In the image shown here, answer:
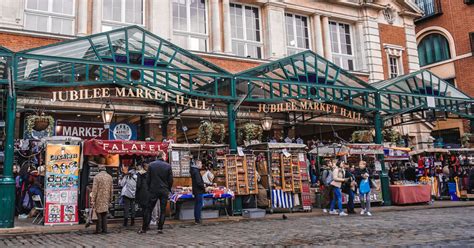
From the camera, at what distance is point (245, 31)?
64.4 feet

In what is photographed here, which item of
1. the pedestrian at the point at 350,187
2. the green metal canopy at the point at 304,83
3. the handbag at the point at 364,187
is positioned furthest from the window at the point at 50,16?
the handbag at the point at 364,187

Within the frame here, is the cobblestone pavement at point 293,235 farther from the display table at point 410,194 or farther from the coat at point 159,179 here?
the display table at point 410,194

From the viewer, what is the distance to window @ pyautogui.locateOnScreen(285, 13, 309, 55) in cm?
2061

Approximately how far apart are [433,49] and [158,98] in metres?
25.1

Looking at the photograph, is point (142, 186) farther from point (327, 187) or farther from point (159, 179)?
point (327, 187)

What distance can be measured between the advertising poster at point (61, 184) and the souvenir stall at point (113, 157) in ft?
1.21

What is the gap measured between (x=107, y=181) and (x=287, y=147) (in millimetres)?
6578

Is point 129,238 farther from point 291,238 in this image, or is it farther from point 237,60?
point 237,60

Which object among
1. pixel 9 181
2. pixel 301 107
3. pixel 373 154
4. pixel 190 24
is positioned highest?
pixel 190 24

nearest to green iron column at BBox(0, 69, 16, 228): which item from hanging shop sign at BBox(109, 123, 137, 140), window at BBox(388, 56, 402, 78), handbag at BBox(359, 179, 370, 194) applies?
hanging shop sign at BBox(109, 123, 137, 140)

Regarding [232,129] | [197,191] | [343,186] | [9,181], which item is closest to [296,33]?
[232,129]

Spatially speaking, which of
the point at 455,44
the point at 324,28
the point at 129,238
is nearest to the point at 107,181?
the point at 129,238

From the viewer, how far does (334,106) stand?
53.5 feet

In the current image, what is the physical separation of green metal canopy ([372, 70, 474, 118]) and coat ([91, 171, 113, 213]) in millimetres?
11138
